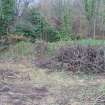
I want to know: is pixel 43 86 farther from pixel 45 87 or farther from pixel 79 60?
pixel 79 60

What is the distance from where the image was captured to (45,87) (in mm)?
7293

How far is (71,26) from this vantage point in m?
15.1

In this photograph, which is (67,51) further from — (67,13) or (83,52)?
(67,13)

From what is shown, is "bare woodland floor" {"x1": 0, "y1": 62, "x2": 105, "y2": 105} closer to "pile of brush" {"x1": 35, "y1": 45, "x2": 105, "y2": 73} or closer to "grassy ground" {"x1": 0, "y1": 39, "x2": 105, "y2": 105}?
"grassy ground" {"x1": 0, "y1": 39, "x2": 105, "y2": 105}

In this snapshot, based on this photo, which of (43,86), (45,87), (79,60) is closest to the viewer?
(45,87)

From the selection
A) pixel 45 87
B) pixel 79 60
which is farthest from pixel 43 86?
pixel 79 60

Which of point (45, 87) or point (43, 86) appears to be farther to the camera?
point (43, 86)

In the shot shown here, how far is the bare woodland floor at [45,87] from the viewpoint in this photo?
20.0ft

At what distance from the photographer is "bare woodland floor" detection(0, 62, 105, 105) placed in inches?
240

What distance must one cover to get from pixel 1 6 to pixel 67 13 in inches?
154

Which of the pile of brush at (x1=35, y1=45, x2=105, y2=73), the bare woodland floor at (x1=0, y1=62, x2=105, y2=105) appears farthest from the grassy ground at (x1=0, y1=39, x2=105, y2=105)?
the pile of brush at (x1=35, y1=45, x2=105, y2=73)

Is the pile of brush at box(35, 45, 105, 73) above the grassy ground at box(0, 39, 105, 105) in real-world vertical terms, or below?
above

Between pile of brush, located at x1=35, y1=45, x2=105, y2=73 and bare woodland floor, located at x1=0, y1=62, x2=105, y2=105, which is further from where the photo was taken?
pile of brush, located at x1=35, y1=45, x2=105, y2=73

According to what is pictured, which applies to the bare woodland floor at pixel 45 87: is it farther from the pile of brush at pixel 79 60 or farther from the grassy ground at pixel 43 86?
the pile of brush at pixel 79 60
